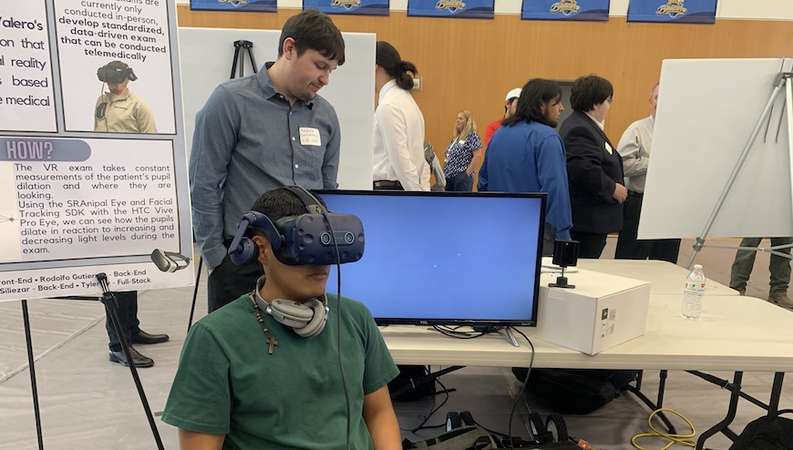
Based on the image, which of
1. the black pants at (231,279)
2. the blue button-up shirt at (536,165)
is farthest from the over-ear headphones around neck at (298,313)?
the blue button-up shirt at (536,165)

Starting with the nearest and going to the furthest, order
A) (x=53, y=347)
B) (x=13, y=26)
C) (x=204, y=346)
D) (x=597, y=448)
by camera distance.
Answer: (x=204, y=346) < (x=13, y=26) < (x=597, y=448) < (x=53, y=347)

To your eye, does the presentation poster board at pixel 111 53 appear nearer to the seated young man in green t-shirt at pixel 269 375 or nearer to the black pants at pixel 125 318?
the seated young man in green t-shirt at pixel 269 375

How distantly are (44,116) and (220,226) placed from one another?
0.65m

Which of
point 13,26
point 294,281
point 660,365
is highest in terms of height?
point 13,26

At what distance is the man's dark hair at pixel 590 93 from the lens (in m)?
2.88

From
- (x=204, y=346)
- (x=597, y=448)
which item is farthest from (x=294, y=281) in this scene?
(x=597, y=448)

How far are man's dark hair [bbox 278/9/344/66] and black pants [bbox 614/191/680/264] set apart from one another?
2628 millimetres

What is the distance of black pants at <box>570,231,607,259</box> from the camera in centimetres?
308

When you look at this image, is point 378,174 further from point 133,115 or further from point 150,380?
point 133,115

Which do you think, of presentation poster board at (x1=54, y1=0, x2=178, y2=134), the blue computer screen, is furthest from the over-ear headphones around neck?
presentation poster board at (x1=54, y1=0, x2=178, y2=134)

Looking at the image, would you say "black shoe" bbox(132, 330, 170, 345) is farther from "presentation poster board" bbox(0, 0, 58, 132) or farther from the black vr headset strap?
the black vr headset strap

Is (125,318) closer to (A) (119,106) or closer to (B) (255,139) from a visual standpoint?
(B) (255,139)

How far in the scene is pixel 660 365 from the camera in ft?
4.85

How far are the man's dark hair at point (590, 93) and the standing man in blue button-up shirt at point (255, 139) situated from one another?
1.64 m
